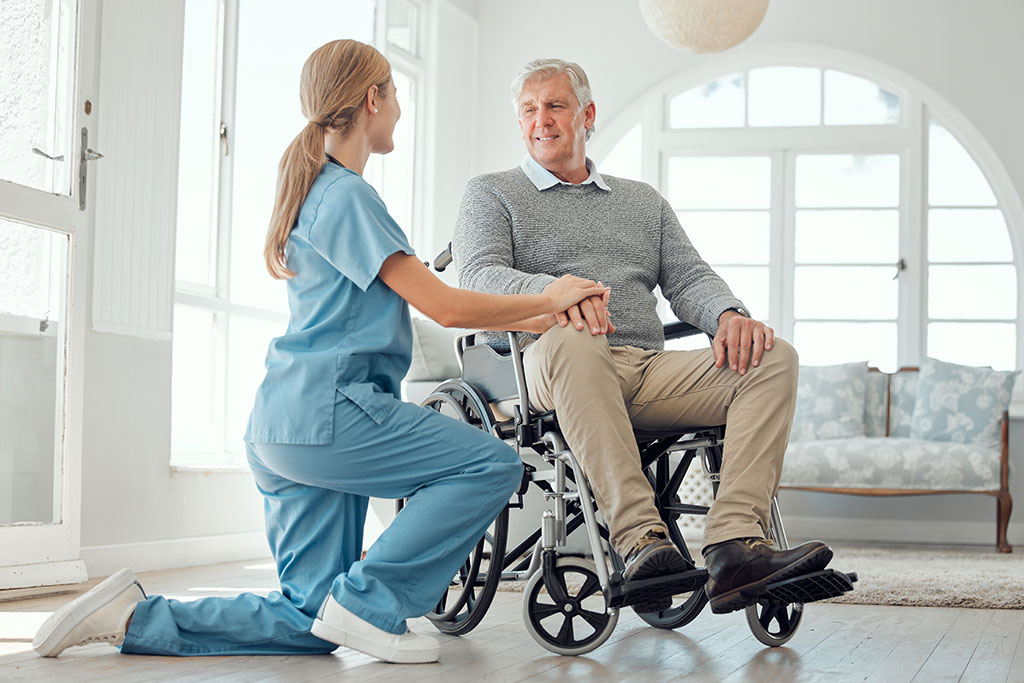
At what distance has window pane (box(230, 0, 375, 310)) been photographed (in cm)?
470

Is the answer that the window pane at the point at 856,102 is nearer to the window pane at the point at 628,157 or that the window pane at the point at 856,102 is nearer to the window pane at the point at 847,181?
the window pane at the point at 847,181

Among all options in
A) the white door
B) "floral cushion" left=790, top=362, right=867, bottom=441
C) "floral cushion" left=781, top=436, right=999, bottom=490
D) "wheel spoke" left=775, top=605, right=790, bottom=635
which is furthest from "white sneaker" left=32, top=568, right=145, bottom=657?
"floral cushion" left=790, top=362, right=867, bottom=441

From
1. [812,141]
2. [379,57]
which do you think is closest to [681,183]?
[812,141]

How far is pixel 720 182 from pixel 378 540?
4.65 meters

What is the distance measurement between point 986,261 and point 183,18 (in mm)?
4161

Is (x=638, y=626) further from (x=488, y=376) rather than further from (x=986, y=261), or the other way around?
(x=986, y=261)

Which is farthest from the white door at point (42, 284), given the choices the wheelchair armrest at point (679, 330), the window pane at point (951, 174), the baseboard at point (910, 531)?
the window pane at point (951, 174)

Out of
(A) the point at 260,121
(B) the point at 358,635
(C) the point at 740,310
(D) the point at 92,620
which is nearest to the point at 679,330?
(C) the point at 740,310

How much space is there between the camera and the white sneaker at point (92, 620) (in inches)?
76.2

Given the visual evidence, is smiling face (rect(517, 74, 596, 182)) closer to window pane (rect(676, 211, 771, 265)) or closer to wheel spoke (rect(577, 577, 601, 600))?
wheel spoke (rect(577, 577, 601, 600))

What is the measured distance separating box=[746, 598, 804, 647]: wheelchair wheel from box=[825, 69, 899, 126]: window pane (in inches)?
173

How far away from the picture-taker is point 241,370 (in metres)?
4.73

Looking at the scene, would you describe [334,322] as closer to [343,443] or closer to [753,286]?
[343,443]

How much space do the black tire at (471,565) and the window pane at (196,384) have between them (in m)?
2.11
